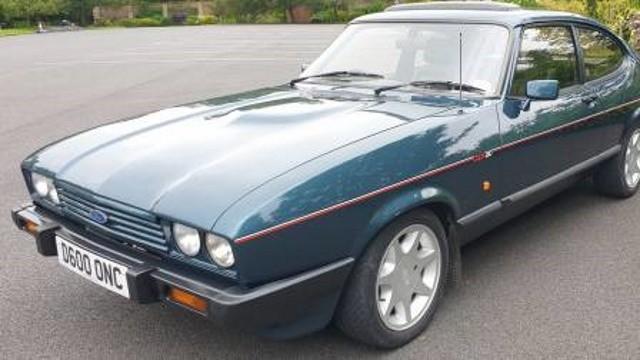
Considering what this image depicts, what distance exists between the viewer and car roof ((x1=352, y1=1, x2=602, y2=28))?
382 cm

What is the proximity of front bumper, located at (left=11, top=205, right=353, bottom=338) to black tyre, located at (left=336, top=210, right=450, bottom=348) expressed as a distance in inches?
5.4

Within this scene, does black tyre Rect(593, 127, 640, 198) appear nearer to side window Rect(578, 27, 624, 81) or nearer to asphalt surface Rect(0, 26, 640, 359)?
asphalt surface Rect(0, 26, 640, 359)

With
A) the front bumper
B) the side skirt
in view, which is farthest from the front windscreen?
the front bumper

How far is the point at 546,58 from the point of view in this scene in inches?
158

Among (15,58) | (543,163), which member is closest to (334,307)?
(543,163)

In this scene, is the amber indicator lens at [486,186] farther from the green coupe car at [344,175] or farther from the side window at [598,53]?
the side window at [598,53]

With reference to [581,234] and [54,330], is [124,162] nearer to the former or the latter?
[54,330]

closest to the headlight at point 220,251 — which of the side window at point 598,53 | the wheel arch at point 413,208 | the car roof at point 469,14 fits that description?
the wheel arch at point 413,208

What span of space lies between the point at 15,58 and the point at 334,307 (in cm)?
1990

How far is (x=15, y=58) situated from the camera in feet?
64.6

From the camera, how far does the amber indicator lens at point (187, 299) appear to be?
2424 mm

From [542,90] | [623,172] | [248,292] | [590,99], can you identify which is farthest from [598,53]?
[248,292]

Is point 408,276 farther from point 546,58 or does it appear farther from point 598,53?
point 598,53

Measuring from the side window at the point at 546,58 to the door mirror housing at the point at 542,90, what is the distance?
121 millimetres
